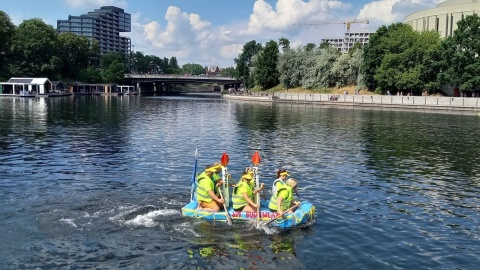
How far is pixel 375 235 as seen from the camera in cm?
1912

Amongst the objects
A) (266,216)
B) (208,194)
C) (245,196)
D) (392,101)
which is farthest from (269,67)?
(266,216)

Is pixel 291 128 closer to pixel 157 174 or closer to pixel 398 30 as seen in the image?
pixel 157 174

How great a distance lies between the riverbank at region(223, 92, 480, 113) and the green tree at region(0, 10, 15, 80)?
9182cm

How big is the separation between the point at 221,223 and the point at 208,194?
140cm

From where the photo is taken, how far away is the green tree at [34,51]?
162 metres

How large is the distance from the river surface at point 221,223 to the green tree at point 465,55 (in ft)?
210

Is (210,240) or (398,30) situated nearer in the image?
(210,240)

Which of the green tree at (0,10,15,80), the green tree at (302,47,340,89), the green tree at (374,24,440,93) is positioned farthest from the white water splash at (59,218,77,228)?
the green tree at (0,10,15,80)

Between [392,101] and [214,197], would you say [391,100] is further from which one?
[214,197]

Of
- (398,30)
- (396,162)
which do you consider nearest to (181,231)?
(396,162)

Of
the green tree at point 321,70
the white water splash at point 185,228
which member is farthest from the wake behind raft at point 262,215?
the green tree at point 321,70

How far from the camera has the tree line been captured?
338ft

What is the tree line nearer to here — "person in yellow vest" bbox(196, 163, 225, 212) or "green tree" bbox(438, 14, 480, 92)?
"green tree" bbox(438, 14, 480, 92)

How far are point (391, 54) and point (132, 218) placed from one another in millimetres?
107991
